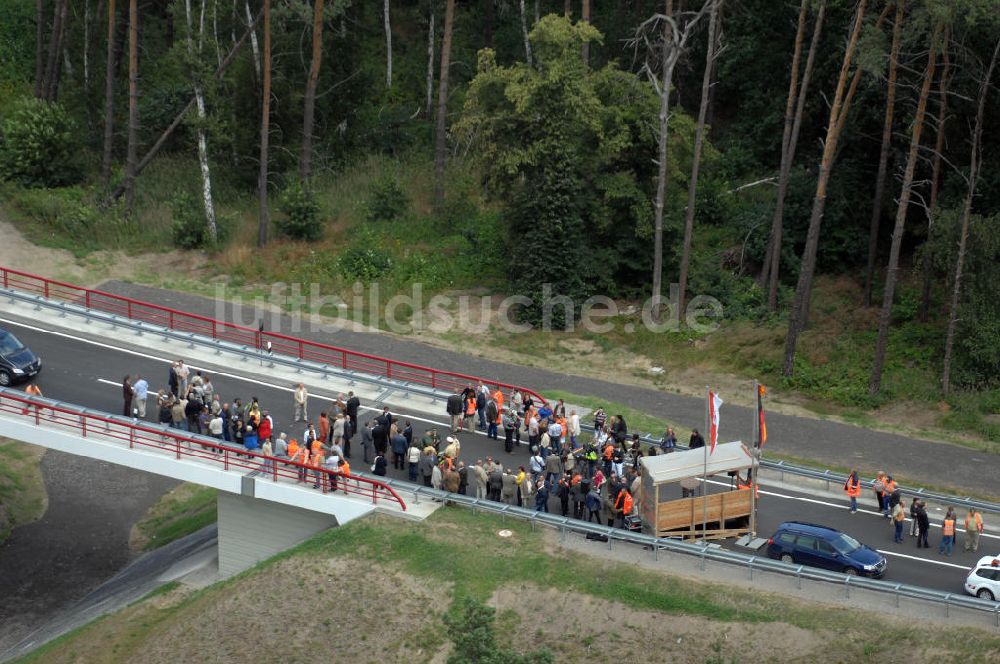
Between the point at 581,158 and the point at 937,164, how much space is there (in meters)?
12.3

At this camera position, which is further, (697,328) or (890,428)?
(697,328)

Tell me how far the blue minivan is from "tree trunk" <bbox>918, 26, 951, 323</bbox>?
16.1m

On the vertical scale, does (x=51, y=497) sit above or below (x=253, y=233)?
below

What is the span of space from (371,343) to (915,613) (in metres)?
24.0

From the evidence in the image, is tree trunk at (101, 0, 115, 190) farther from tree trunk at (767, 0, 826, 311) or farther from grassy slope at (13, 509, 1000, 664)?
grassy slope at (13, 509, 1000, 664)

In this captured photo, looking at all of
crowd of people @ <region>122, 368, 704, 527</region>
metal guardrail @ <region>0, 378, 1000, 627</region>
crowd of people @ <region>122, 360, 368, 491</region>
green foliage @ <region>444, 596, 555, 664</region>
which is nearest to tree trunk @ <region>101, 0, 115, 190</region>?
crowd of people @ <region>122, 368, 704, 527</region>

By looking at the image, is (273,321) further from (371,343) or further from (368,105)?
(368,105)

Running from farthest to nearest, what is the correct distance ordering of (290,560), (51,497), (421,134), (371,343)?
(421,134), (371,343), (51,497), (290,560)

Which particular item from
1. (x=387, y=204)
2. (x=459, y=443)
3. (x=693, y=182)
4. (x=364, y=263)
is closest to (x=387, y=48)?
(x=387, y=204)

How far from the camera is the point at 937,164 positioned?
4188 cm

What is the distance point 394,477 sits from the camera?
3197 cm

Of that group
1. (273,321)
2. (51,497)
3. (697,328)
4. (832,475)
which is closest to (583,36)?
(697,328)

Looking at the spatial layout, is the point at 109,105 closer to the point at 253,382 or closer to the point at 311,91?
the point at 311,91

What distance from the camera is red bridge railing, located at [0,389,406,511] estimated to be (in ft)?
99.2
